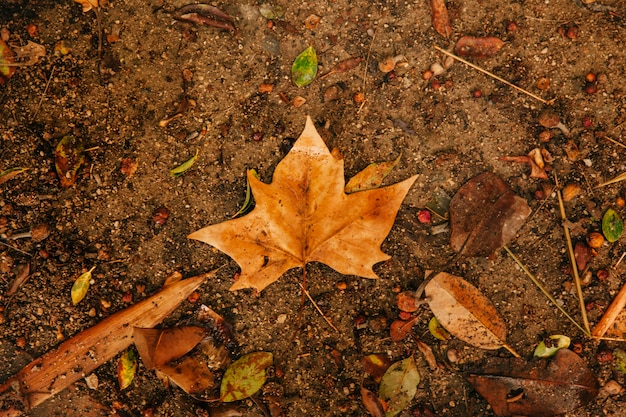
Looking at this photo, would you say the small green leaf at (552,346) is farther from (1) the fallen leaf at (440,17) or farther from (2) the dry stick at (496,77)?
(1) the fallen leaf at (440,17)

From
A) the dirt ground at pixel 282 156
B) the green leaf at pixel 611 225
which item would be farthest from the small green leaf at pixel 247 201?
the green leaf at pixel 611 225

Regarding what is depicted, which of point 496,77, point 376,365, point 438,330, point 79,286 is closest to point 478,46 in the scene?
point 496,77

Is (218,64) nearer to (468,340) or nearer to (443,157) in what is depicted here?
(443,157)

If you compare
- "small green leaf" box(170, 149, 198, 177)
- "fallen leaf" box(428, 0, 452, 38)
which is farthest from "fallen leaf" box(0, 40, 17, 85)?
"fallen leaf" box(428, 0, 452, 38)

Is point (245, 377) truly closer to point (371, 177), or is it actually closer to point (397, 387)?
point (397, 387)

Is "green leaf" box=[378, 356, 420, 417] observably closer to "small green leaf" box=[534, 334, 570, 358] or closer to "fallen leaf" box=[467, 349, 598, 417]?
"fallen leaf" box=[467, 349, 598, 417]
